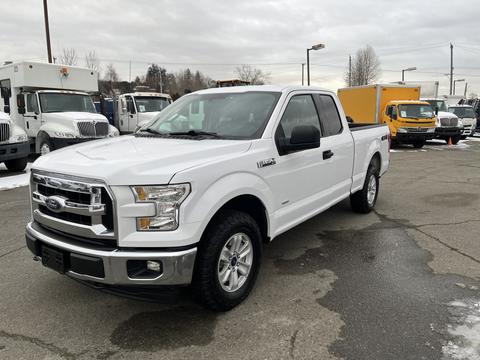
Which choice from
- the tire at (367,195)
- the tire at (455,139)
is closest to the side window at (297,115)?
the tire at (367,195)

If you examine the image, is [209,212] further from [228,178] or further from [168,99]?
[168,99]

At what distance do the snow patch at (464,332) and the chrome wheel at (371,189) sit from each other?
3081 mm

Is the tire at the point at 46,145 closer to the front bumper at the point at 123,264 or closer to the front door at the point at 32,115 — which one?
the front door at the point at 32,115

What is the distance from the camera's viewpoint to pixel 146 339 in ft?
10.3

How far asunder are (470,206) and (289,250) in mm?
4029

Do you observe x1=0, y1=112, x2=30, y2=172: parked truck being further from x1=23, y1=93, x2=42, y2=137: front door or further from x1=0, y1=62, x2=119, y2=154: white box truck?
x1=23, y1=93, x2=42, y2=137: front door

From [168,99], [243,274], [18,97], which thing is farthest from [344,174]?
[168,99]

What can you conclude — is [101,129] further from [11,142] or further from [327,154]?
[327,154]

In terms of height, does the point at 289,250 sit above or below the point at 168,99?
below

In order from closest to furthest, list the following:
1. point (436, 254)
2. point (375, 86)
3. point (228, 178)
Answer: point (228, 178) < point (436, 254) < point (375, 86)

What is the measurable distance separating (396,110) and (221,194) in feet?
56.2

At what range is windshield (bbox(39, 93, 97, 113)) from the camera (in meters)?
12.9

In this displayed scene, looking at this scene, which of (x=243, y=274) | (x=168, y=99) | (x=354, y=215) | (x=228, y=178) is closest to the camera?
(x=228, y=178)

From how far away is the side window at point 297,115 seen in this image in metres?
4.21
